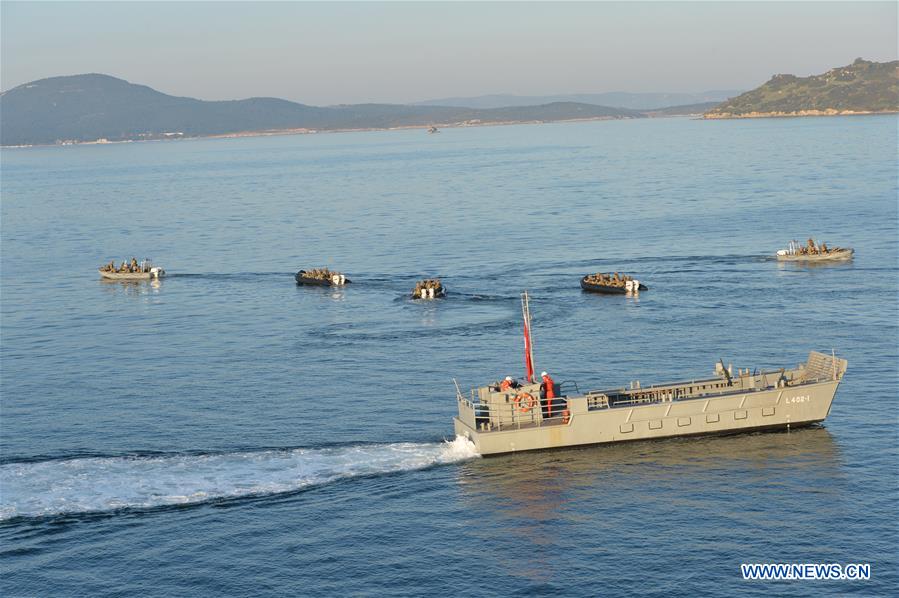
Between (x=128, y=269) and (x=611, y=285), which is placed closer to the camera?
(x=611, y=285)

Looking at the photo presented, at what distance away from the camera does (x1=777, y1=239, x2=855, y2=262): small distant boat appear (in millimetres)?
109312

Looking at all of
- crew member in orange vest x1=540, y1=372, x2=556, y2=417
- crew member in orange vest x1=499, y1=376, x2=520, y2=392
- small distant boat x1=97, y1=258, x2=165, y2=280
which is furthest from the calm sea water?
crew member in orange vest x1=499, y1=376, x2=520, y2=392

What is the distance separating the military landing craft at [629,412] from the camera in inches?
2173

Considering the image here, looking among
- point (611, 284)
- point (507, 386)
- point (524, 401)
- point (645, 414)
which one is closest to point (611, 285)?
point (611, 284)

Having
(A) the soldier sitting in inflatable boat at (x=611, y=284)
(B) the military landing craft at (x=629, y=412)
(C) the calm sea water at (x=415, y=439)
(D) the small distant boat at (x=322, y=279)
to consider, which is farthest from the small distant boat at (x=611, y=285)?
(B) the military landing craft at (x=629, y=412)

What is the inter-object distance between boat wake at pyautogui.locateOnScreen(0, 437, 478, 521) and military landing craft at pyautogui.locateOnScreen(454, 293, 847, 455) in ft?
6.54

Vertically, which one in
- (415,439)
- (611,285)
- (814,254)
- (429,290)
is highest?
(814,254)

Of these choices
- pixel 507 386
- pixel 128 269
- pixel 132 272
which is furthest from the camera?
pixel 128 269

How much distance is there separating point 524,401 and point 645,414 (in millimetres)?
6285

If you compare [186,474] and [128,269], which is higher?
[128,269]

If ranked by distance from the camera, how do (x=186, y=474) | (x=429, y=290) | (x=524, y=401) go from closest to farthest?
1. (x=186, y=474)
2. (x=524, y=401)
3. (x=429, y=290)

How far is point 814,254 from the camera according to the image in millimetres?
109812

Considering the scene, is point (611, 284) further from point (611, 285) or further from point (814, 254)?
point (814, 254)

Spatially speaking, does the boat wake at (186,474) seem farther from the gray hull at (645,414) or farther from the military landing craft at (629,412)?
the military landing craft at (629,412)
